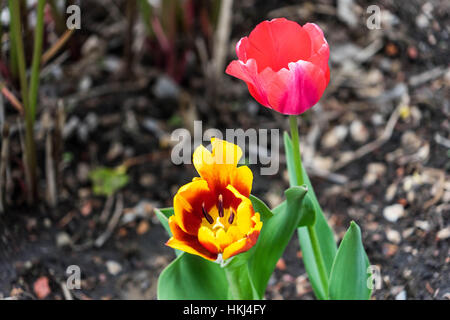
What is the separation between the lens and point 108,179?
6.08 feet

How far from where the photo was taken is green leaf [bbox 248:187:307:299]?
3.49 ft

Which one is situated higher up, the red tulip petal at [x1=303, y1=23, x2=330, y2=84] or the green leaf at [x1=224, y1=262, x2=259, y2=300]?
the red tulip petal at [x1=303, y1=23, x2=330, y2=84]

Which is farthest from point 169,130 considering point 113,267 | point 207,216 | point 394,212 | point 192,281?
point 207,216

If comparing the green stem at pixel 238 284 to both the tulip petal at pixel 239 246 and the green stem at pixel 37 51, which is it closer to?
the tulip petal at pixel 239 246

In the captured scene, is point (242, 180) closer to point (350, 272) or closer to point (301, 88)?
point (301, 88)

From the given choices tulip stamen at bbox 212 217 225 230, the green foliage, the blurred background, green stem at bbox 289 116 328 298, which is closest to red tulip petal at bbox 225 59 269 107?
green stem at bbox 289 116 328 298

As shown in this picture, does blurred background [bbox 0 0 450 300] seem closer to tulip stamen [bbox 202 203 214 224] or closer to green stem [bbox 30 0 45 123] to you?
green stem [bbox 30 0 45 123]

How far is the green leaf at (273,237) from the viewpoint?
1.06 meters

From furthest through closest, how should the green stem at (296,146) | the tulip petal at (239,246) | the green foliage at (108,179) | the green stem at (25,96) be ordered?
the green foliage at (108,179) → the green stem at (25,96) → the green stem at (296,146) → the tulip petal at (239,246)

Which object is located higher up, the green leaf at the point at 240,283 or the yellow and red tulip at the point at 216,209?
the yellow and red tulip at the point at 216,209

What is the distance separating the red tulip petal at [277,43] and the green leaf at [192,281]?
1.26 ft

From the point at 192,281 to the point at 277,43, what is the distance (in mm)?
474

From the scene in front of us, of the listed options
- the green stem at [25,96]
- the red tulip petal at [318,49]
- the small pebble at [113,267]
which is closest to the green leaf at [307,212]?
the red tulip petal at [318,49]

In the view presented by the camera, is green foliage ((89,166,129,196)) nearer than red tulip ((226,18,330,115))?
No
